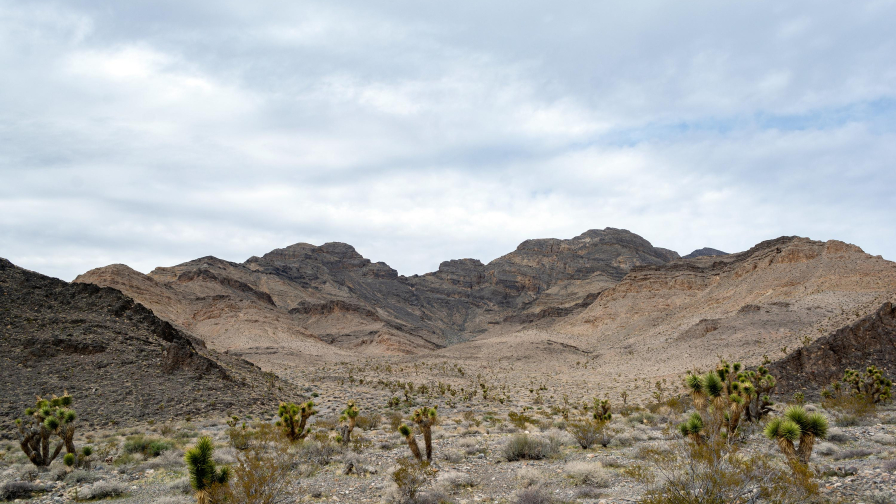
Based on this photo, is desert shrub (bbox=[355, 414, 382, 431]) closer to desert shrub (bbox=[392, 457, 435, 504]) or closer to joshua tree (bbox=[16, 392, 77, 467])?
joshua tree (bbox=[16, 392, 77, 467])

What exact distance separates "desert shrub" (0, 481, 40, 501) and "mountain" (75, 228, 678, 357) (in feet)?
192

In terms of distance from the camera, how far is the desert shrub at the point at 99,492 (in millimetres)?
10477

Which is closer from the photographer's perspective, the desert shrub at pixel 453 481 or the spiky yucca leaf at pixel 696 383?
the desert shrub at pixel 453 481

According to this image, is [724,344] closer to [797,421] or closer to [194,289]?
[797,421]

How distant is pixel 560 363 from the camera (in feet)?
201

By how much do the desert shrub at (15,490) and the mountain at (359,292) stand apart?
58651mm

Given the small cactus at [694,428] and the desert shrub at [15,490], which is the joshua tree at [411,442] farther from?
the desert shrub at [15,490]

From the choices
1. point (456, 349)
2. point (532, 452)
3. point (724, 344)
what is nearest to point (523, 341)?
point (456, 349)

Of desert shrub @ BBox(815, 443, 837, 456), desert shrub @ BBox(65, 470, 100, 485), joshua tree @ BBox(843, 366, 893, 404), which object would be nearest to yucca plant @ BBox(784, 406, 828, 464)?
desert shrub @ BBox(815, 443, 837, 456)

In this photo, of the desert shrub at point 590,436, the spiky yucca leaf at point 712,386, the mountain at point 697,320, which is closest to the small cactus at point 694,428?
the spiky yucca leaf at point 712,386

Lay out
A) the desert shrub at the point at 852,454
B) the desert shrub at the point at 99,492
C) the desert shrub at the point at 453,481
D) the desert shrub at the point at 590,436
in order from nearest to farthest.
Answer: the desert shrub at the point at 453,481
the desert shrub at the point at 99,492
the desert shrub at the point at 852,454
the desert shrub at the point at 590,436

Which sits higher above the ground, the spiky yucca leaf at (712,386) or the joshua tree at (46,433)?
the spiky yucca leaf at (712,386)

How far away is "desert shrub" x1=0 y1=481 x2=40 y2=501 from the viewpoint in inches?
400

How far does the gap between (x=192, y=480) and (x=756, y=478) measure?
874cm
